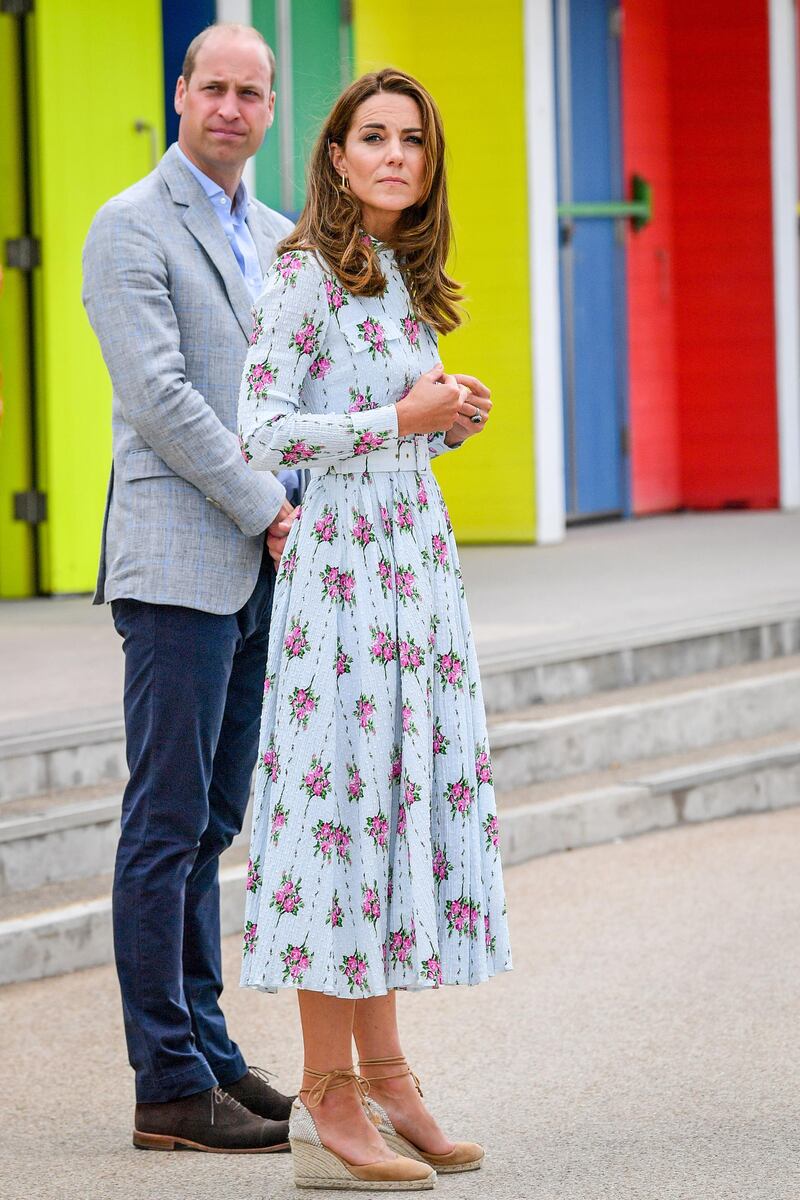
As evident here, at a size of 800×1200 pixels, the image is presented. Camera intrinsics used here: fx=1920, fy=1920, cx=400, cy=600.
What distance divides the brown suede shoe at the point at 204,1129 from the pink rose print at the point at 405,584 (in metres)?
0.92

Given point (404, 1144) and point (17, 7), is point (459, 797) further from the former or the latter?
point (17, 7)

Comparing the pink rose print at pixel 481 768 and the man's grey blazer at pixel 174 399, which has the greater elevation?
the man's grey blazer at pixel 174 399

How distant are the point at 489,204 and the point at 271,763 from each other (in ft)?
22.0

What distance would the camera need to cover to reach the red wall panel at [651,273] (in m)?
10.7

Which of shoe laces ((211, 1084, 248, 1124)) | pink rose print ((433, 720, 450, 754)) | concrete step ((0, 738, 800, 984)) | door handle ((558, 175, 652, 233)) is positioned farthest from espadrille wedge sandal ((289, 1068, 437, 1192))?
door handle ((558, 175, 652, 233))

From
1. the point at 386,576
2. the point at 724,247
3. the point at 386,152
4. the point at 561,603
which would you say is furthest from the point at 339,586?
the point at 724,247

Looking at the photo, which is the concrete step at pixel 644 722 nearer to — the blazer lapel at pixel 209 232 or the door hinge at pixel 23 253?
the blazer lapel at pixel 209 232

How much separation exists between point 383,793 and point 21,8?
209 inches

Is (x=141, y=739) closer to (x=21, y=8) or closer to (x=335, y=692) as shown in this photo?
(x=335, y=692)

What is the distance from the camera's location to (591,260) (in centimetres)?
1034

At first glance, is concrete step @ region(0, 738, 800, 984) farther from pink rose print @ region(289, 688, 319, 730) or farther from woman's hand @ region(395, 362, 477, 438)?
woman's hand @ region(395, 362, 477, 438)

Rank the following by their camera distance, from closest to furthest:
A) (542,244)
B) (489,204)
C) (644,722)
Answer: (644,722) → (542,244) → (489,204)

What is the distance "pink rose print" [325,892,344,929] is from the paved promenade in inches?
90.4

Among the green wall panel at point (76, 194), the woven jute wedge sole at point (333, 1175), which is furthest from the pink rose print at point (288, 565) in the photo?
the green wall panel at point (76, 194)
